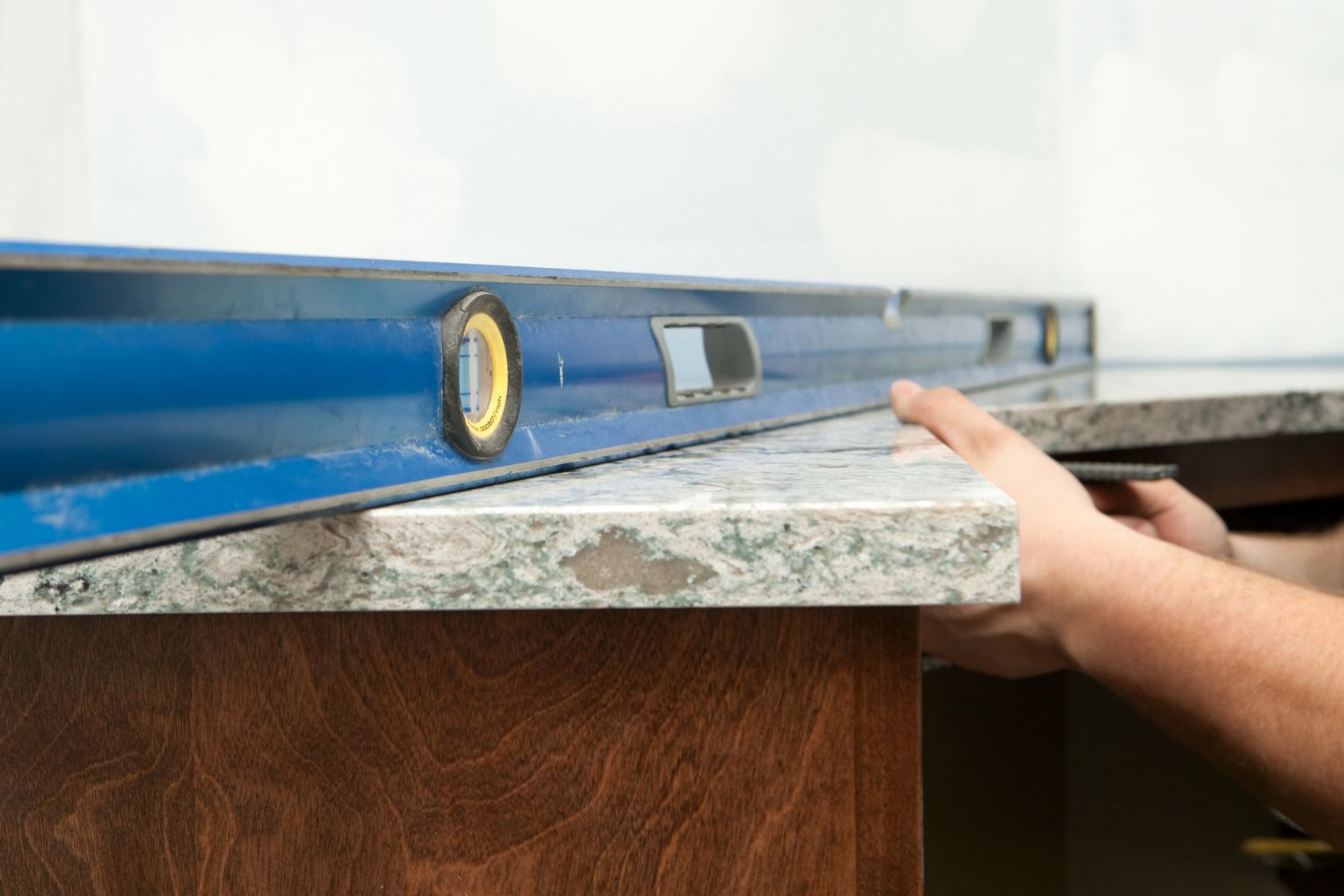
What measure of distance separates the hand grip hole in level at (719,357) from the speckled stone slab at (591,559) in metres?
0.51

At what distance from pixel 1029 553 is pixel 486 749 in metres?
0.43

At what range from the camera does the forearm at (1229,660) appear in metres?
0.70

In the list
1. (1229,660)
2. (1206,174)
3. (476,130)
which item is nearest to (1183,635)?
(1229,660)

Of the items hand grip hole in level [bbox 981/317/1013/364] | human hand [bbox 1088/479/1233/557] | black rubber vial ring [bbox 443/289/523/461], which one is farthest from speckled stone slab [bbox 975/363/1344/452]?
black rubber vial ring [bbox 443/289/523/461]

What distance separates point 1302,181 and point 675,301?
8.09 ft

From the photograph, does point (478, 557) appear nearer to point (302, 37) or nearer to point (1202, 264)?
point (302, 37)

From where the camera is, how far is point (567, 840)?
0.61 m

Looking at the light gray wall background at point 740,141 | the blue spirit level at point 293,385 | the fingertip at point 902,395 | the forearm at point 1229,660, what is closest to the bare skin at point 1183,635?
the forearm at point 1229,660

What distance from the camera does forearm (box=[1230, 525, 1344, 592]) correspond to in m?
1.46

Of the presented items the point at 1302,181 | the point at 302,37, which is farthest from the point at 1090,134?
the point at 302,37

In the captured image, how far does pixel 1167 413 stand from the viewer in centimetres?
148

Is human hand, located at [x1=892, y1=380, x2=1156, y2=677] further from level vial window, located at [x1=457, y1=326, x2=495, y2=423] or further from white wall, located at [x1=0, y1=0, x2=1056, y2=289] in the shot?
white wall, located at [x1=0, y1=0, x2=1056, y2=289]

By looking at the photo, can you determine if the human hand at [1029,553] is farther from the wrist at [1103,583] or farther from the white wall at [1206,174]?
the white wall at [1206,174]

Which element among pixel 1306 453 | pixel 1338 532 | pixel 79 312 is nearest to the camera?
pixel 79 312
